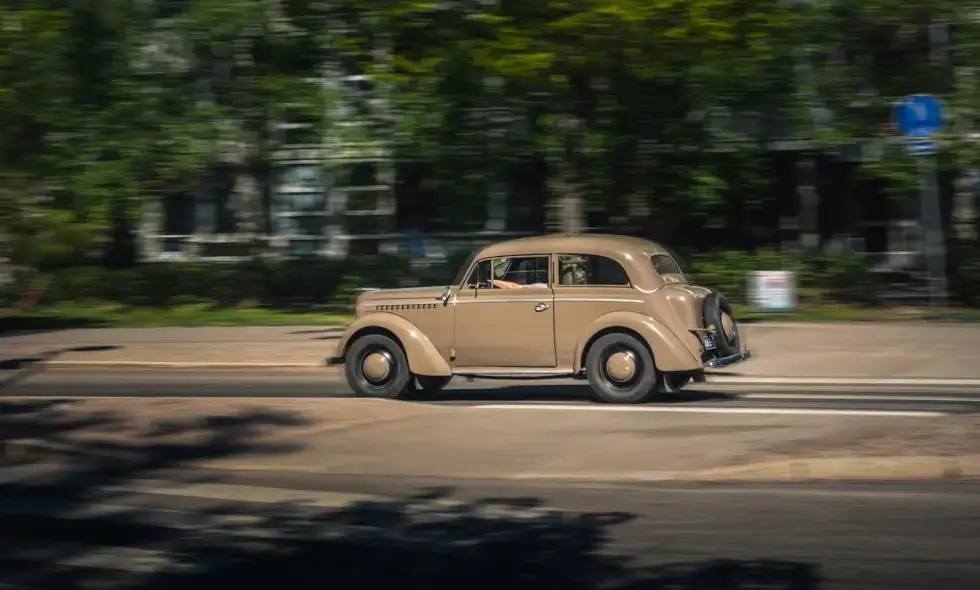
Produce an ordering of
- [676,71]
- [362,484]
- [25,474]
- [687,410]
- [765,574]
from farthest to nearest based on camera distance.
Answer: [676,71], [687,410], [25,474], [362,484], [765,574]

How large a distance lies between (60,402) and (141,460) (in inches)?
115

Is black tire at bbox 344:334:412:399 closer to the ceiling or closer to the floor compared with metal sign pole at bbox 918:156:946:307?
closer to the floor

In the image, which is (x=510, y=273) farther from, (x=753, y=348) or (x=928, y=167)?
(x=928, y=167)

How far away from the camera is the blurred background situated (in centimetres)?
2209

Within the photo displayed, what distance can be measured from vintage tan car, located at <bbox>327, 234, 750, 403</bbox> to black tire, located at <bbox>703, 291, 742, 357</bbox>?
12mm

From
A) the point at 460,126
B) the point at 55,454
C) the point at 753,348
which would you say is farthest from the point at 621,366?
the point at 460,126

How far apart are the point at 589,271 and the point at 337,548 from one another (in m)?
6.22

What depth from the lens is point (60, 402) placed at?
1271cm

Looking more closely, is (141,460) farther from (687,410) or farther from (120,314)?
(120,314)

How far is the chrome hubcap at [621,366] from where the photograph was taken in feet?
41.8

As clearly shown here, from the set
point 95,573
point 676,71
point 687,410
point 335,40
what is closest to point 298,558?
point 95,573

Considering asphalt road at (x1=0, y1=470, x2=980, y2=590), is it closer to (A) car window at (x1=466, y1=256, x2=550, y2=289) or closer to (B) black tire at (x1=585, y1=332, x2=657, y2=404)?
(B) black tire at (x1=585, y1=332, x2=657, y2=404)

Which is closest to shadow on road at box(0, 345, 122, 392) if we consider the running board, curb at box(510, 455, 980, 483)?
the running board

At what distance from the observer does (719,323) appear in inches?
509
